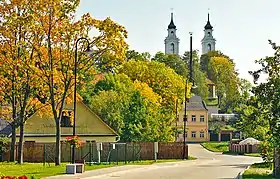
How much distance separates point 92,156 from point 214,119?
6724cm

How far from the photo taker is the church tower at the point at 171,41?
166m

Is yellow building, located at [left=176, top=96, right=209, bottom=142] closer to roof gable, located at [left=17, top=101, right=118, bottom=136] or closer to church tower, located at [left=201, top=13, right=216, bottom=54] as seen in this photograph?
roof gable, located at [left=17, top=101, right=118, bottom=136]

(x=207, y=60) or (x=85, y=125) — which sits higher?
(x=207, y=60)

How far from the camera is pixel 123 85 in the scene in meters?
70.1

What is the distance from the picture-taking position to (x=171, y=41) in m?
167

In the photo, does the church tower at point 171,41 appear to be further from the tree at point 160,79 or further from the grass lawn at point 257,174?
the grass lawn at point 257,174

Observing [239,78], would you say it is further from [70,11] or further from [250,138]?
[70,11]

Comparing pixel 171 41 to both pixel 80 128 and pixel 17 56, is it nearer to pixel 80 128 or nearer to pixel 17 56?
pixel 80 128

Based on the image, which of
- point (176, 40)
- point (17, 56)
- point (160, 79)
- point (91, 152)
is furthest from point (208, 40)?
point (17, 56)

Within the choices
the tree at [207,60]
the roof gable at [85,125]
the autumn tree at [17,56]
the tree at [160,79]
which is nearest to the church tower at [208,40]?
the tree at [207,60]

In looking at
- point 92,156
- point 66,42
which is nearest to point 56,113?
point 66,42

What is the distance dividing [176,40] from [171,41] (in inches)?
55.9

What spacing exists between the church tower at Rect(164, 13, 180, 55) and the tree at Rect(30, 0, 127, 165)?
125m

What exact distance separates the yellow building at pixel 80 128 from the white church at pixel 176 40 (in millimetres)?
105315
